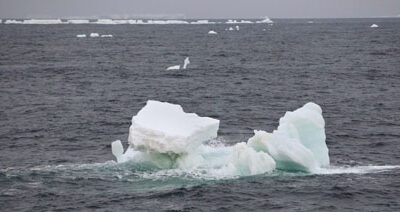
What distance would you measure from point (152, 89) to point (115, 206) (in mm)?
31161

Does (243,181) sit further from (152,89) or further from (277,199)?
(152,89)

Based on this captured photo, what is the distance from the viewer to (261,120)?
38.5m

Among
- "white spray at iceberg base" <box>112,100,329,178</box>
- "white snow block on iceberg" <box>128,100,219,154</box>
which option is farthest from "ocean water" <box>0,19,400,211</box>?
"white snow block on iceberg" <box>128,100,219,154</box>

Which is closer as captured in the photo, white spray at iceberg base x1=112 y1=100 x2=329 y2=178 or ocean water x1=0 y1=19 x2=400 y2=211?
ocean water x1=0 y1=19 x2=400 y2=211

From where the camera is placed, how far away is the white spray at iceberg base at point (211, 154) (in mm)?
25047

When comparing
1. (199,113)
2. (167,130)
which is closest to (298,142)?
(167,130)

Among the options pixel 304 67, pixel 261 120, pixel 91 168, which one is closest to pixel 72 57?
pixel 304 67

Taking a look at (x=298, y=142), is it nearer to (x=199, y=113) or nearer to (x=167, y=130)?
(x=167, y=130)

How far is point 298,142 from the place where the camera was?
26.0m

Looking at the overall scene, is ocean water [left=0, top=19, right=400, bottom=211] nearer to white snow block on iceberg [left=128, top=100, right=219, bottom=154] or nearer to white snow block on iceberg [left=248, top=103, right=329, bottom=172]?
white snow block on iceberg [left=248, top=103, right=329, bottom=172]

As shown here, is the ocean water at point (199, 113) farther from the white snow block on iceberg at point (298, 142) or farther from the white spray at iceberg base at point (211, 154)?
the white snow block on iceberg at point (298, 142)

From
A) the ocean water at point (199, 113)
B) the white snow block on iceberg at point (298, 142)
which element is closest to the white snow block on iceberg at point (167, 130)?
the ocean water at point (199, 113)

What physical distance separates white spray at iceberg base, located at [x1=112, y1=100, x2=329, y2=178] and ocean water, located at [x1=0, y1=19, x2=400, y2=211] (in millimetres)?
525

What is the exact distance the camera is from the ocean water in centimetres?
2275
